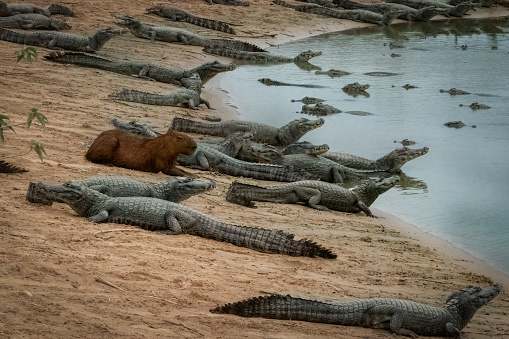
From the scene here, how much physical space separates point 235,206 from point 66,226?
85.4 inches

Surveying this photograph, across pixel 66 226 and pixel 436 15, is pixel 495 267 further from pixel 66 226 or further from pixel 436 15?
pixel 436 15

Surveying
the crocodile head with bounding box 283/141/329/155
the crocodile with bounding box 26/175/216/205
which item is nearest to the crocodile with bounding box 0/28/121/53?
the crocodile head with bounding box 283/141/329/155

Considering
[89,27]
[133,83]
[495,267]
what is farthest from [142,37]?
[495,267]

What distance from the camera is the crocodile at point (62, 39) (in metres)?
13.4

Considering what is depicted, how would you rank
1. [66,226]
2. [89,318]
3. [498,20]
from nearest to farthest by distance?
1. [89,318]
2. [66,226]
3. [498,20]

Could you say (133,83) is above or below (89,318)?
below

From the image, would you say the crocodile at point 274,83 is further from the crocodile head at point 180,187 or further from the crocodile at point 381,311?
the crocodile at point 381,311

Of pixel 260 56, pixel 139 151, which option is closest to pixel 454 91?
pixel 260 56

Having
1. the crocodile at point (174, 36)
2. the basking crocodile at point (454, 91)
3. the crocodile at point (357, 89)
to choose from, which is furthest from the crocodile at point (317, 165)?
the crocodile at point (174, 36)

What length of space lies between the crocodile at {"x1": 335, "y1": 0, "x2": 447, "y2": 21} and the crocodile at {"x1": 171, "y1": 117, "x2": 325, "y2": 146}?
16.2 m

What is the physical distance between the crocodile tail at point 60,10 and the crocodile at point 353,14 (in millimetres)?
8823

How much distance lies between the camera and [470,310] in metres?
5.01

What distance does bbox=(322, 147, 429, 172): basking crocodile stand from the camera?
33.3ft

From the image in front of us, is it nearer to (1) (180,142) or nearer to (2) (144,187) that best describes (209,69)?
(1) (180,142)
